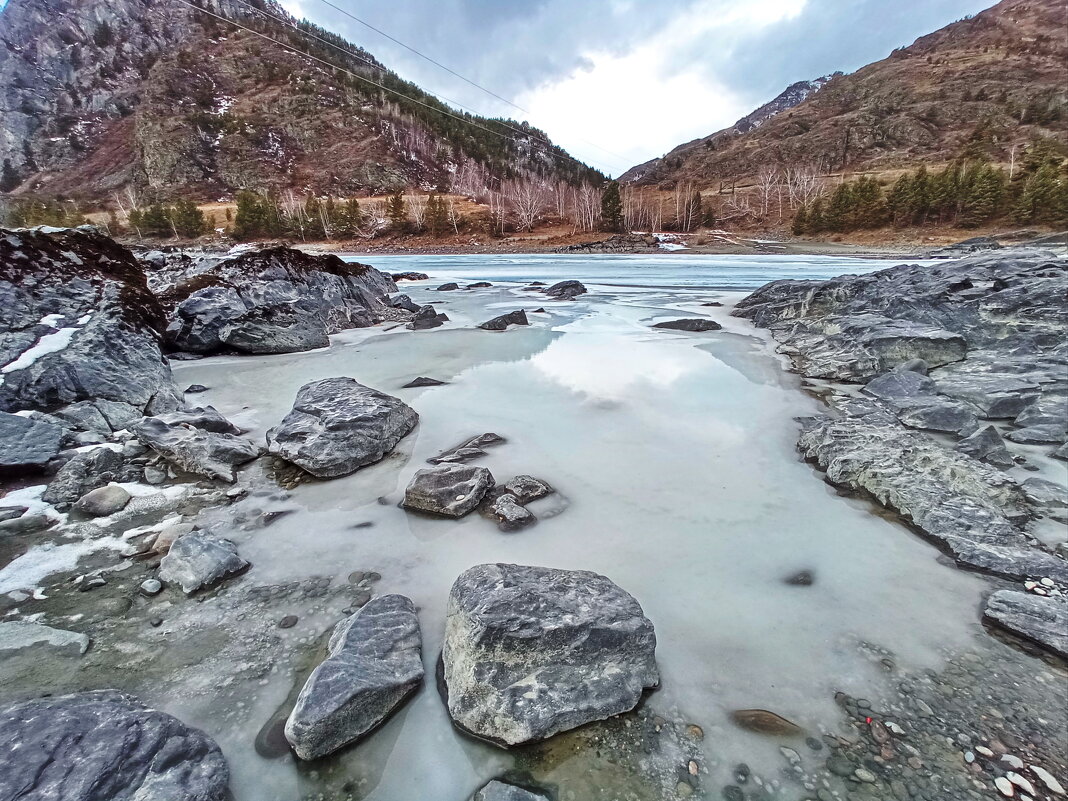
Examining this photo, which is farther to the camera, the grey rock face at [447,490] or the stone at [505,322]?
the stone at [505,322]

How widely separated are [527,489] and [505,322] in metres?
7.12

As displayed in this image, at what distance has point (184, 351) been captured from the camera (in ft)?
25.4

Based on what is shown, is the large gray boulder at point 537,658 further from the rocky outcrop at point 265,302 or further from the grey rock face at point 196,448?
the rocky outcrop at point 265,302

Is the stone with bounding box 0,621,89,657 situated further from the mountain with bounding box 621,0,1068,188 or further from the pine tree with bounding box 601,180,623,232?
the mountain with bounding box 621,0,1068,188

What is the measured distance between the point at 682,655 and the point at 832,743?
0.63 meters

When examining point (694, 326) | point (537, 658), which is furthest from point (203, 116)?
point (537, 658)

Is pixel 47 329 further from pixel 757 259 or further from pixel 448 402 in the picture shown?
pixel 757 259

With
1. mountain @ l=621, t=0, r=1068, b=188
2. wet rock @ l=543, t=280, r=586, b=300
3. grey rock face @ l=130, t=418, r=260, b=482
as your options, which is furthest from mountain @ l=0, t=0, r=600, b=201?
grey rock face @ l=130, t=418, r=260, b=482

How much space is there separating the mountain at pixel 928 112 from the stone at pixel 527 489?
290 ft

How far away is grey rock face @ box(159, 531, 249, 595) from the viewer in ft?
8.37

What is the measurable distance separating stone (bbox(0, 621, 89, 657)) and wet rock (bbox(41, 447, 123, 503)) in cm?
128

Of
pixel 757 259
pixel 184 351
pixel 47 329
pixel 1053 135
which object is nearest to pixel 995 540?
pixel 47 329

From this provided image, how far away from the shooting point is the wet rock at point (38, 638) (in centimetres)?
211

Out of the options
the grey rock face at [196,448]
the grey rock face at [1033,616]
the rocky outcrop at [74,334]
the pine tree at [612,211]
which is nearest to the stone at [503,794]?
the grey rock face at [1033,616]
